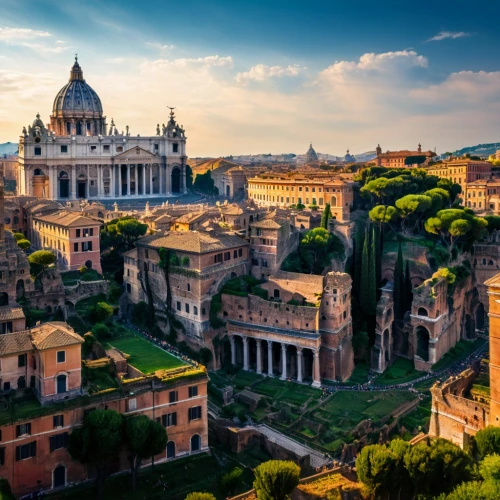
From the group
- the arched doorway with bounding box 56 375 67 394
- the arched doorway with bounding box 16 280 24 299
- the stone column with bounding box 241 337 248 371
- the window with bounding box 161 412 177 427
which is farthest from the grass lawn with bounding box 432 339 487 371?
the arched doorway with bounding box 16 280 24 299

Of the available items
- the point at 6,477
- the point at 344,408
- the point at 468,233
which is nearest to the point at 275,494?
the point at 6,477

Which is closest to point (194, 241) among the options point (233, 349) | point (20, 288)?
point (233, 349)

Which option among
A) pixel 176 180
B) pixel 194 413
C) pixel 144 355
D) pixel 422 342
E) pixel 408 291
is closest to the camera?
pixel 194 413

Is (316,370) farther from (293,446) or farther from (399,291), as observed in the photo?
(399,291)

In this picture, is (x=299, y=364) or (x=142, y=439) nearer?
(x=142, y=439)

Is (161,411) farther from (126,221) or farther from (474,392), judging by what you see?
(126,221)

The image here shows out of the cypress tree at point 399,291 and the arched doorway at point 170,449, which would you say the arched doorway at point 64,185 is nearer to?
the cypress tree at point 399,291
